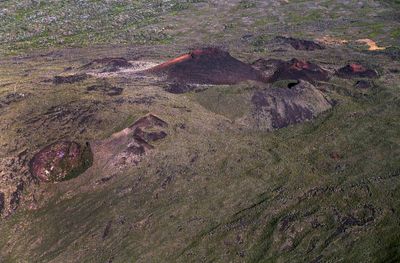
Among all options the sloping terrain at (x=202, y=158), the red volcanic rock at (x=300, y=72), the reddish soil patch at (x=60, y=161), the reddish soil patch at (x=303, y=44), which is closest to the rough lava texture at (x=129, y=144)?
the sloping terrain at (x=202, y=158)

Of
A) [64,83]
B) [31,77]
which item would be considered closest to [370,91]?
[64,83]

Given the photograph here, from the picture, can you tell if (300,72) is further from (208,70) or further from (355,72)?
(208,70)

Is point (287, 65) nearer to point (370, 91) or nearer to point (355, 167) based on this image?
point (370, 91)

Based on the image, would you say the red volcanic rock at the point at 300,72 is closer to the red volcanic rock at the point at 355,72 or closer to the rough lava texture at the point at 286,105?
the red volcanic rock at the point at 355,72

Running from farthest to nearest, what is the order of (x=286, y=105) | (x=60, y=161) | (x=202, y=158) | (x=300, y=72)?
(x=300, y=72) < (x=286, y=105) < (x=60, y=161) < (x=202, y=158)

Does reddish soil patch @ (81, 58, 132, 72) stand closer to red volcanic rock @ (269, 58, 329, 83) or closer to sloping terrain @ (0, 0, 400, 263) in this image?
sloping terrain @ (0, 0, 400, 263)

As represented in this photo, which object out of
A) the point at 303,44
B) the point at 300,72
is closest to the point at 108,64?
the point at 300,72
